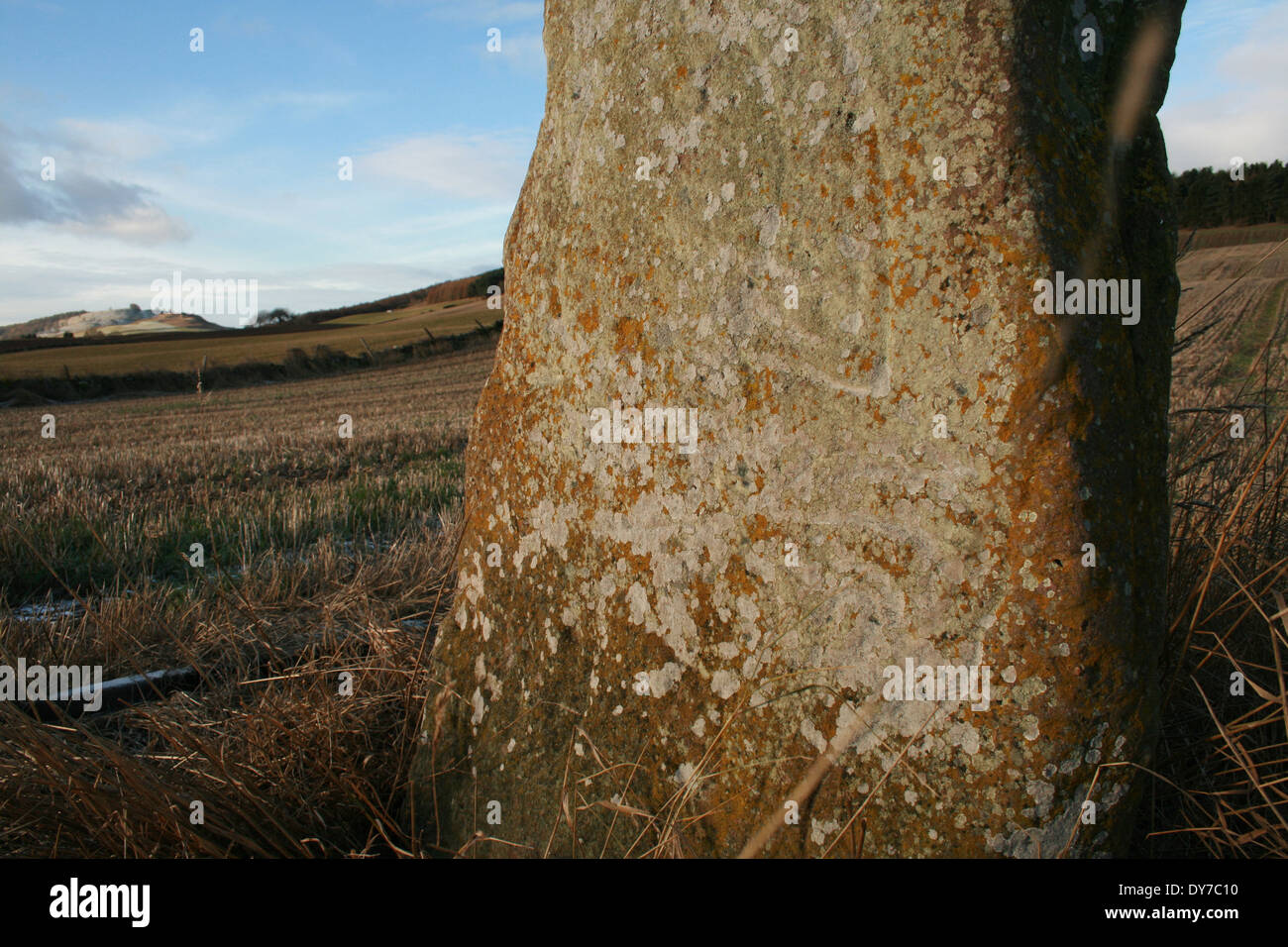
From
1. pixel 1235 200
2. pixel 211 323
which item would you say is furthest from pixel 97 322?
pixel 1235 200

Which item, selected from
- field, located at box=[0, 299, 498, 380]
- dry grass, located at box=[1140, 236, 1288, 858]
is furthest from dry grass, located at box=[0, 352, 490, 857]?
field, located at box=[0, 299, 498, 380]

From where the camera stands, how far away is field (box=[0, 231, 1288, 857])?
174 centimetres

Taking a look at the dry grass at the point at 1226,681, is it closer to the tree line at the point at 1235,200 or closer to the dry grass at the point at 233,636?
the dry grass at the point at 233,636

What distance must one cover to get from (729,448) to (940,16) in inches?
33.4

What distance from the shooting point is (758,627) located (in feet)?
5.12

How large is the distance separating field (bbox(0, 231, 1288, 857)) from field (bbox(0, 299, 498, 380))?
70.8ft

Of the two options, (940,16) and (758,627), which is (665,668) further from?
(940,16)

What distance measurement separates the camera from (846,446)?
1.48m

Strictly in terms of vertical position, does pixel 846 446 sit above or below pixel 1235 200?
below

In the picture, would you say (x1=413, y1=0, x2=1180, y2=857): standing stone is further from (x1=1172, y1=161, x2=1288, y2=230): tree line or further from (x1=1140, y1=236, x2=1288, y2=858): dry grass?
(x1=1172, y1=161, x2=1288, y2=230): tree line

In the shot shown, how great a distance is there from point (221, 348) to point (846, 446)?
118ft

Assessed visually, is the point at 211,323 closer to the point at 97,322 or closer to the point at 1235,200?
the point at 97,322

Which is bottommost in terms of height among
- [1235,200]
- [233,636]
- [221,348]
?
[233,636]

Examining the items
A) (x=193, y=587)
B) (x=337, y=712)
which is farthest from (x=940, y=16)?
(x=193, y=587)
